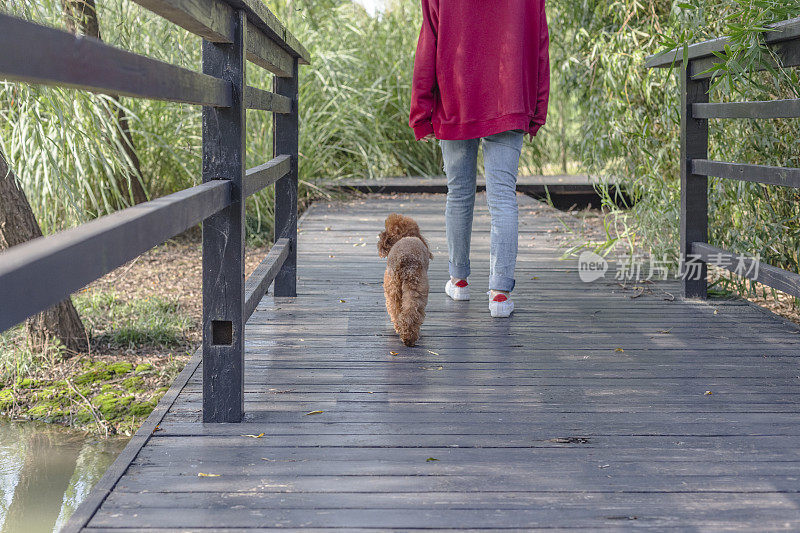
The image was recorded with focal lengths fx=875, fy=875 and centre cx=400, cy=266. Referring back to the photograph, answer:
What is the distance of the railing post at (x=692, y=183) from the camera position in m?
3.94

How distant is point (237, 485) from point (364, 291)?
2350 millimetres

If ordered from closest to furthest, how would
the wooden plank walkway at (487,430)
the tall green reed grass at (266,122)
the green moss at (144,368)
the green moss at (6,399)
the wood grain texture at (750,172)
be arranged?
the wooden plank walkway at (487,430) < the wood grain texture at (750,172) < the green moss at (6,399) < the green moss at (144,368) < the tall green reed grass at (266,122)

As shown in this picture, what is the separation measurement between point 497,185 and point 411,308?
2.52 ft

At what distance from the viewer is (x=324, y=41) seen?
8922 mm

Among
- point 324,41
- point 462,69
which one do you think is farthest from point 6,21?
point 324,41

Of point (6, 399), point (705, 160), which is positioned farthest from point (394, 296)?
point (6, 399)

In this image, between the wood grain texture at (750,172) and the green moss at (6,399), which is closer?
the wood grain texture at (750,172)

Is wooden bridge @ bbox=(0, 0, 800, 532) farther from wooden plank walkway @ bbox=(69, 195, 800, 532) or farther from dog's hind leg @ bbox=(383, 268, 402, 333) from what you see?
dog's hind leg @ bbox=(383, 268, 402, 333)

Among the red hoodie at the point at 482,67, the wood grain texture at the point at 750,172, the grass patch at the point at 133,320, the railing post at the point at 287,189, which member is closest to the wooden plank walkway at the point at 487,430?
the railing post at the point at 287,189

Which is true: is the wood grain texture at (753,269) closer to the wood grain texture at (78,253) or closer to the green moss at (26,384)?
the wood grain texture at (78,253)

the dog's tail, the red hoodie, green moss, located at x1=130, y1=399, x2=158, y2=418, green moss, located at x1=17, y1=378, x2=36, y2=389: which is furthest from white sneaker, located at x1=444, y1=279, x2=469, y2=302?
green moss, located at x1=17, y1=378, x2=36, y2=389

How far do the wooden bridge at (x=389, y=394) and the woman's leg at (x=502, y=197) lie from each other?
22 centimetres

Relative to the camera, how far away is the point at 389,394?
8.50 ft

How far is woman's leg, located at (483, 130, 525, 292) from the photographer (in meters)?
3.56
